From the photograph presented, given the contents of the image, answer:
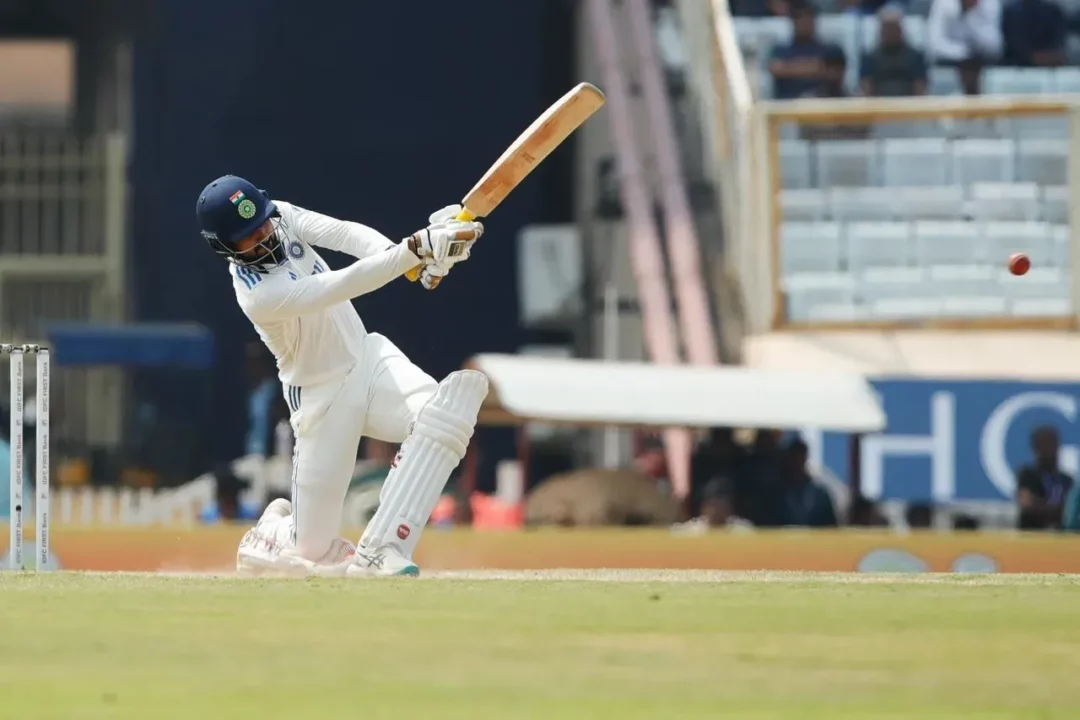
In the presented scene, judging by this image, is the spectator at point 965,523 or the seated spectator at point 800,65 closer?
the spectator at point 965,523

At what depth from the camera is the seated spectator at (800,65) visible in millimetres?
15094

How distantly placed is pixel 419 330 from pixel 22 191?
2.96 meters

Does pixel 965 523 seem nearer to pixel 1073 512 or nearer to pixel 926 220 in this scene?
pixel 1073 512

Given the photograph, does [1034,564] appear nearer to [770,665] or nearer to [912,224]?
[912,224]

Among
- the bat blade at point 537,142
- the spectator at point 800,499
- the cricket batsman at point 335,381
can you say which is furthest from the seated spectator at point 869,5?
the cricket batsman at point 335,381

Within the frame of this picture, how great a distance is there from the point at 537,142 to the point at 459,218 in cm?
56

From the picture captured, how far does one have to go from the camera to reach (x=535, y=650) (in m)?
5.61

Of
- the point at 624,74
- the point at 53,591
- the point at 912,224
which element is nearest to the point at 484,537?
the point at 53,591

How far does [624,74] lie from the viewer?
16953 millimetres

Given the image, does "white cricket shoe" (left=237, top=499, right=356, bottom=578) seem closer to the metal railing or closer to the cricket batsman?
the cricket batsman

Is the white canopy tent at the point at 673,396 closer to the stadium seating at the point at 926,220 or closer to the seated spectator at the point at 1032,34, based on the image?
the stadium seating at the point at 926,220

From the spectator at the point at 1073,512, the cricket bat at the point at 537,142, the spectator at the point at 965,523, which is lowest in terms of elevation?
the spectator at the point at 965,523

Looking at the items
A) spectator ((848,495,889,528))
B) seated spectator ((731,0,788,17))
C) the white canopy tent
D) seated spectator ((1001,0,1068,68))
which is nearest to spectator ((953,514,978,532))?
spectator ((848,495,889,528))

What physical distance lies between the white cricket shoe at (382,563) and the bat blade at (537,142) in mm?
1158
